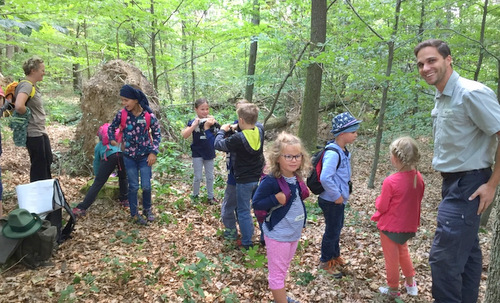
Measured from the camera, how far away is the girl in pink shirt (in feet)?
10.3

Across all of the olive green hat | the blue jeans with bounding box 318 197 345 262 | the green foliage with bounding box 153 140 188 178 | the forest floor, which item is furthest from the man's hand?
the green foliage with bounding box 153 140 188 178

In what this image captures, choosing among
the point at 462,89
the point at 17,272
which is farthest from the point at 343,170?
the point at 17,272

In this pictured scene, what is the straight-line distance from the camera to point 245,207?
407cm

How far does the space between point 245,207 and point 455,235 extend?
7.78ft

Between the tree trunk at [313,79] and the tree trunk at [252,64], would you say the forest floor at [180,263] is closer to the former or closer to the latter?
the tree trunk at [313,79]

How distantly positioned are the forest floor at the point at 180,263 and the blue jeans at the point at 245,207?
0.83 feet

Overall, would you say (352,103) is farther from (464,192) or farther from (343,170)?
(464,192)

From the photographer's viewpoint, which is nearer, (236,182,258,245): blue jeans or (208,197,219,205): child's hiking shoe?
(236,182,258,245): blue jeans

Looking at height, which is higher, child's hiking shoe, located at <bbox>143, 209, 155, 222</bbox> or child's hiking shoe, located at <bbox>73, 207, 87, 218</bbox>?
child's hiking shoe, located at <bbox>73, 207, 87, 218</bbox>

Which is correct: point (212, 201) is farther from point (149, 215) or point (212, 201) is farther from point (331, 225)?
point (331, 225)

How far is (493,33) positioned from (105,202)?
869 cm

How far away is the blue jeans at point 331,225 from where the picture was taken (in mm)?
3621

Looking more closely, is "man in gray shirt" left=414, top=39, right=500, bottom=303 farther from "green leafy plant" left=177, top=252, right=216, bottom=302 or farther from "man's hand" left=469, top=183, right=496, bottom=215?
"green leafy plant" left=177, top=252, right=216, bottom=302

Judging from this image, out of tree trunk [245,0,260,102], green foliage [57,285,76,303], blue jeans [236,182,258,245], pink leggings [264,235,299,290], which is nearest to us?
green foliage [57,285,76,303]
